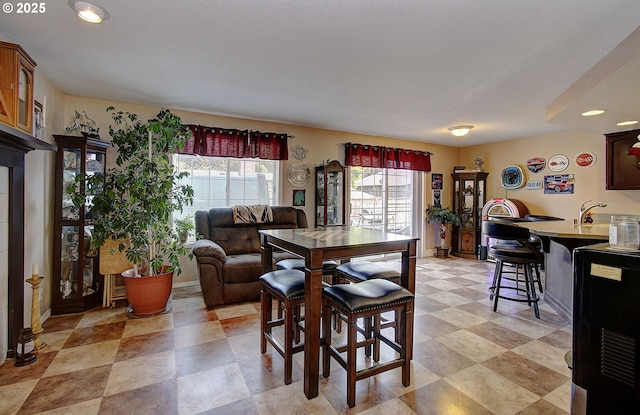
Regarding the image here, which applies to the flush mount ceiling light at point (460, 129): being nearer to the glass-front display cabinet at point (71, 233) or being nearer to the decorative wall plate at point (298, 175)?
the decorative wall plate at point (298, 175)

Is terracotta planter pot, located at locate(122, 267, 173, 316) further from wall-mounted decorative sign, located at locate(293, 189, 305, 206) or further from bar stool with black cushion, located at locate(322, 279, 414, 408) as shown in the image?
wall-mounted decorative sign, located at locate(293, 189, 305, 206)

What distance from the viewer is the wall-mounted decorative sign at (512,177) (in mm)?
5602

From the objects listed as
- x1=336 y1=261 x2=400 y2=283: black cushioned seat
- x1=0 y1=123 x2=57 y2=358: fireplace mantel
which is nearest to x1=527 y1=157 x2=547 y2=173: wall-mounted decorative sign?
x1=336 y1=261 x2=400 y2=283: black cushioned seat

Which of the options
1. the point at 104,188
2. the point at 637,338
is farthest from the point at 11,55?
the point at 637,338

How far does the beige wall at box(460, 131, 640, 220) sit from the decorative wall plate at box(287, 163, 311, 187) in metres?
3.78

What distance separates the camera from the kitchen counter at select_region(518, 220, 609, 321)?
254 centimetres

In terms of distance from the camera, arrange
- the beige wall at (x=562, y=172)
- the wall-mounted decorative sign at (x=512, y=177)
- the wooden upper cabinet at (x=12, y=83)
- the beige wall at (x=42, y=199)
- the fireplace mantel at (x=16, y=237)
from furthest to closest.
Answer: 1. the wall-mounted decorative sign at (x=512, y=177)
2. the beige wall at (x=562, y=172)
3. the beige wall at (x=42, y=199)
4. the fireplace mantel at (x=16, y=237)
5. the wooden upper cabinet at (x=12, y=83)

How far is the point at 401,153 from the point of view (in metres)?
5.84

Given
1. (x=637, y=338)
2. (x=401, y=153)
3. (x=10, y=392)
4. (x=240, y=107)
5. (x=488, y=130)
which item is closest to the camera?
(x=637, y=338)

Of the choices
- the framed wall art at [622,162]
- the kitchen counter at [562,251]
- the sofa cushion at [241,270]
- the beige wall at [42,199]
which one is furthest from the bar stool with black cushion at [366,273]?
the framed wall art at [622,162]

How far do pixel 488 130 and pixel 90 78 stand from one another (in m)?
5.39

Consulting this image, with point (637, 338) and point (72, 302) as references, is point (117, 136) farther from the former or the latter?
point (637, 338)

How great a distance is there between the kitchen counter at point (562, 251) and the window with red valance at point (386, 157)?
2701 millimetres

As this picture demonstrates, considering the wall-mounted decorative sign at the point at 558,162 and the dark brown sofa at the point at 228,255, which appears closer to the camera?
the dark brown sofa at the point at 228,255
